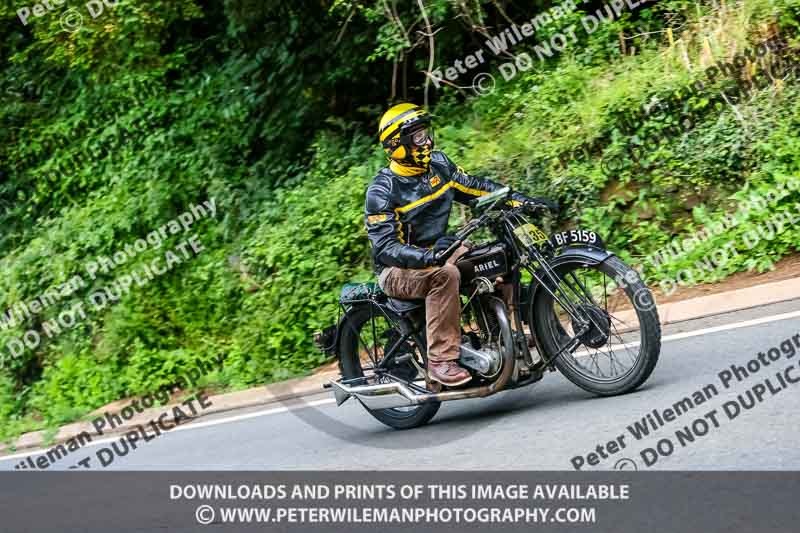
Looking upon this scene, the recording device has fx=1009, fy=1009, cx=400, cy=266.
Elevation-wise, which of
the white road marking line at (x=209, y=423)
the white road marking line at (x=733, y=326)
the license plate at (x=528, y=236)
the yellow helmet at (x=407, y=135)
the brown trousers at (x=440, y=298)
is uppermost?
the yellow helmet at (x=407, y=135)

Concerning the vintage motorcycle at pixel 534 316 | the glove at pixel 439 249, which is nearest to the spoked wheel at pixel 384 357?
the vintage motorcycle at pixel 534 316

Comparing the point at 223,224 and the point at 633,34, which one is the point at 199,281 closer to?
the point at 223,224

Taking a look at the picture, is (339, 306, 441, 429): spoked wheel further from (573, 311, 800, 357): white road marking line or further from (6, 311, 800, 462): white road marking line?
(573, 311, 800, 357): white road marking line

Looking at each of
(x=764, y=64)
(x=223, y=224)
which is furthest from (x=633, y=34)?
(x=223, y=224)

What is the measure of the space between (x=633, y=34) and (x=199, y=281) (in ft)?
19.3

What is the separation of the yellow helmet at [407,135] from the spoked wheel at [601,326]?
118 centimetres

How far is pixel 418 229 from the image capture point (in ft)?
22.1

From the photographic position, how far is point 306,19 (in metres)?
13.5

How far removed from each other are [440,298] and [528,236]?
2.26 ft

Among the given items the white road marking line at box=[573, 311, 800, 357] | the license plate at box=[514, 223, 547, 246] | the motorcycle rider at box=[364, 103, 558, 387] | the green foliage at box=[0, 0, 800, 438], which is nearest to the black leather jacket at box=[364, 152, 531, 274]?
the motorcycle rider at box=[364, 103, 558, 387]

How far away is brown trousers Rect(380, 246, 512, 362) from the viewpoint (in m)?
6.49

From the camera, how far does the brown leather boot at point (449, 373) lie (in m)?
6.57
